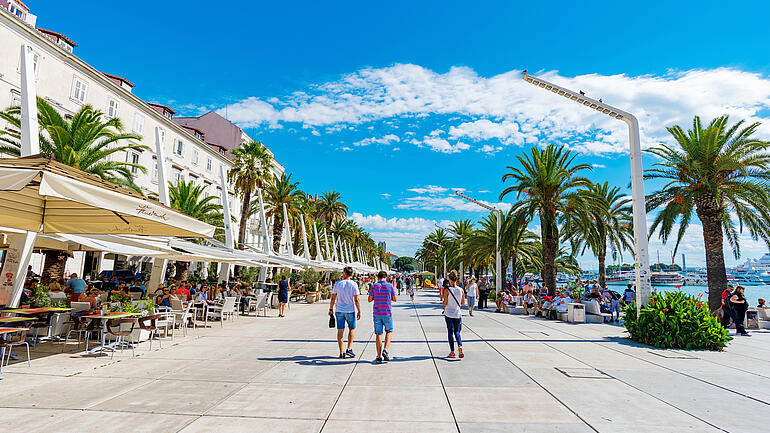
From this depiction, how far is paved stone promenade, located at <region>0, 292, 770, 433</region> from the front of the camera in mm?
4684

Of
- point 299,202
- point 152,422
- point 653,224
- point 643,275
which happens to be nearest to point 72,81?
point 299,202

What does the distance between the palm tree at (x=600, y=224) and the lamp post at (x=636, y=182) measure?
975cm

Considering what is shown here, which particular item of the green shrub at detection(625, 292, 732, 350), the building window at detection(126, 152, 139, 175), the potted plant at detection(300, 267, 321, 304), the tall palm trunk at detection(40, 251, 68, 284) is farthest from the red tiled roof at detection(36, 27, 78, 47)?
the green shrub at detection(625, 292, 732, 350)

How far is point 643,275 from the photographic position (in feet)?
40.5

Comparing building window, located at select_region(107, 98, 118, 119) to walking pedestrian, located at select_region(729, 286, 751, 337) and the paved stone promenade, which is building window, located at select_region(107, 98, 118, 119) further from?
walking pedestrian, located at select_region(729, 286, 751, 337)

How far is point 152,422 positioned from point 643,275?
12.6 metres

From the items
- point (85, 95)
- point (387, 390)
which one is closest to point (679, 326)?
point (387, 390)

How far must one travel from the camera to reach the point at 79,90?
30203mm

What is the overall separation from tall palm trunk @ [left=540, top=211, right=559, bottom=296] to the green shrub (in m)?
12.9

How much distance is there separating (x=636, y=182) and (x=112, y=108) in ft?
119

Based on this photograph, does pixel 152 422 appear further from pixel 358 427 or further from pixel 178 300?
pixel 178 300

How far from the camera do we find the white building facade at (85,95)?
80.4 feet

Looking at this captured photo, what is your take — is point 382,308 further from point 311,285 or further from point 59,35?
point 59,35

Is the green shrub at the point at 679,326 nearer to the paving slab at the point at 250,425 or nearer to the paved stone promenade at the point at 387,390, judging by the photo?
the paved stone promenade at the point at 387,390
